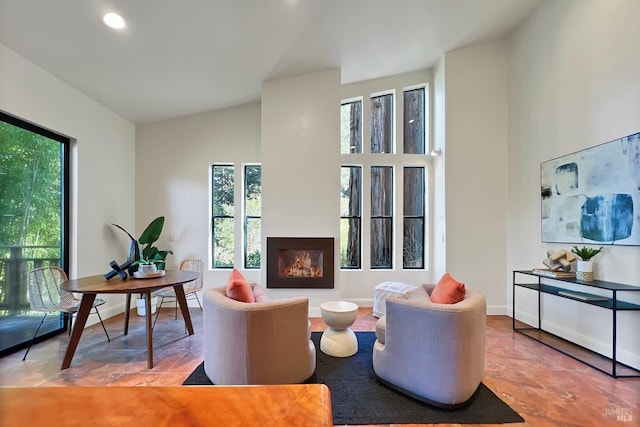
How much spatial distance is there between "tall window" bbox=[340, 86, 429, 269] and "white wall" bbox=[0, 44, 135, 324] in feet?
11.4

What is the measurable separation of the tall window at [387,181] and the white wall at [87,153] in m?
3.47

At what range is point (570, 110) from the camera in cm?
360

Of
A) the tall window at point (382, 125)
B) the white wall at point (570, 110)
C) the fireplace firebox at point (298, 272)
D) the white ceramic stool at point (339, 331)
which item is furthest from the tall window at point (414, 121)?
the white ceramic stool at point (339, 331)

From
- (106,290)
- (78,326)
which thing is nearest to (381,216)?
(106,290)

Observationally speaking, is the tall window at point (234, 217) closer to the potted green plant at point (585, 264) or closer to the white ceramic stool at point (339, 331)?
the white ceramic stool at point (339, 331)

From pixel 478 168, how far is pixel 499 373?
2.98m

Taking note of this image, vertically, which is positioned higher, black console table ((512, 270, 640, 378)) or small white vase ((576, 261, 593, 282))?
small white vase ((576, 261, 593, 282))

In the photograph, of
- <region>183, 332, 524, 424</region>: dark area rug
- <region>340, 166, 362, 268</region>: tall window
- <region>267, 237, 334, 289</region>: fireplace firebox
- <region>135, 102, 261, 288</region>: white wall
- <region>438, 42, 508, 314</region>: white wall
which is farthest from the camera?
<region>340, 166, 362, 268</region>: tall window

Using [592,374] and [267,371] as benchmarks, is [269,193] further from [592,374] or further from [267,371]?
[592,374]

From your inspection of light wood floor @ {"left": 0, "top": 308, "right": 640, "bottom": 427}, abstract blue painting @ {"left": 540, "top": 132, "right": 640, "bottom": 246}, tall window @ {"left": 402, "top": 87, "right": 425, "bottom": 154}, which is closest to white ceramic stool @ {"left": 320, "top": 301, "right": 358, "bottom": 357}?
light wood floor @ {"left": 0, "top": 308, "right": 640, "bottom": 427}

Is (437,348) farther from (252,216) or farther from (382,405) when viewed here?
(252,216)

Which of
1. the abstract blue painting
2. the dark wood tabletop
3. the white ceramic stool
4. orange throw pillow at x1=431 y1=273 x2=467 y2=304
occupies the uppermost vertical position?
the abstract blue painting

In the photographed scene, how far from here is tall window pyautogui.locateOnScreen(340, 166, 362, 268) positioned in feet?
17.4

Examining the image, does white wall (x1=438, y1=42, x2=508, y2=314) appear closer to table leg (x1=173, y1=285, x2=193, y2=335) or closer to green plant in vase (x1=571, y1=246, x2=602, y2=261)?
green plant in vase (x1=571, y1=246, x2=602, y2=261)
